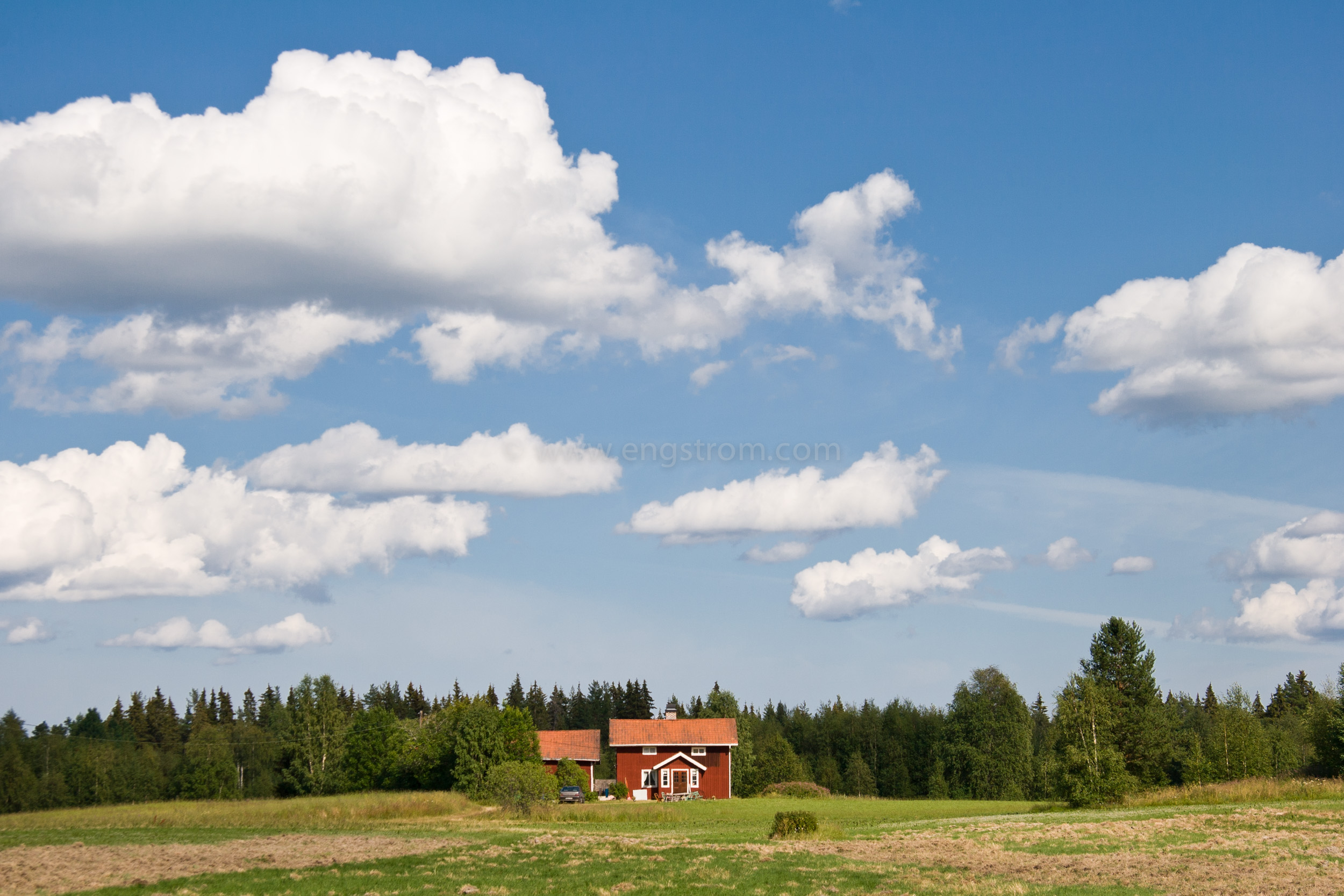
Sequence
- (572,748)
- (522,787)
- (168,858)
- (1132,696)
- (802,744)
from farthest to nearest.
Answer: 1. (802,744)
2. (572,748)
3. (1132,696)
4. (522,787)
5. (168,858)

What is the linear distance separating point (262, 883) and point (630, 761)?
55.9 metres

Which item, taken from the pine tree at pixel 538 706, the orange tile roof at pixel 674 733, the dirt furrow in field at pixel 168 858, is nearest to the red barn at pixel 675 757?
the orange tile roof at pixel 674 733

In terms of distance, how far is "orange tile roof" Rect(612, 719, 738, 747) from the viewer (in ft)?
256

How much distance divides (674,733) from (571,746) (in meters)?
8.63

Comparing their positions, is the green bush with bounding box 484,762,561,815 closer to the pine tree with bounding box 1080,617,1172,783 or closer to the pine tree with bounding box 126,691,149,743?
the pine tree with bounding box 1080,617,1172,783

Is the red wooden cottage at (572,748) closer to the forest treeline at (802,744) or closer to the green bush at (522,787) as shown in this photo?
the forest treeline at (802,744)

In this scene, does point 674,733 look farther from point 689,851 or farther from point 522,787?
point 689,851

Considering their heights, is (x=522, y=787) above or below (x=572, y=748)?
above

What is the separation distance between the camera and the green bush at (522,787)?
4891cm

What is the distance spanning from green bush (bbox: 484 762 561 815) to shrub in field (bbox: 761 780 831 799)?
33.9 metres

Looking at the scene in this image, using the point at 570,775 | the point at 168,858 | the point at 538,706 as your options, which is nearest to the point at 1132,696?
the point at 570,775

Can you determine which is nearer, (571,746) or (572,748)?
(572,748)

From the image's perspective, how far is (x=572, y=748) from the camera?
8094cm

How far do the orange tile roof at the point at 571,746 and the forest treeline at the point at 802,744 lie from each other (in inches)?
280
